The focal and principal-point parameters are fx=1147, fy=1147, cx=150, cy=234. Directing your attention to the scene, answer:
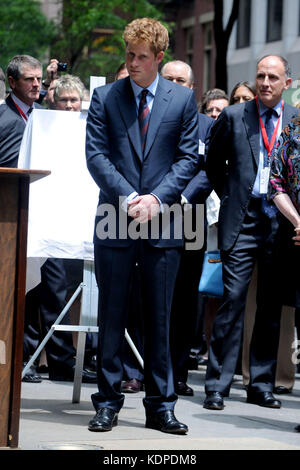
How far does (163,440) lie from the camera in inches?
244

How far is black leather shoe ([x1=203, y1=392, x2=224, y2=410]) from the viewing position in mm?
7828

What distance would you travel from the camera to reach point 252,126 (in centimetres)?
821

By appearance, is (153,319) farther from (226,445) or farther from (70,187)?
(70,187)

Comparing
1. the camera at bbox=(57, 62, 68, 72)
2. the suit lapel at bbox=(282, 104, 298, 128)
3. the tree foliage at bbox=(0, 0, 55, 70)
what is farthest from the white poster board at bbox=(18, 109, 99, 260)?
the tree foliage at bbox=(0, 0, 55, 70)

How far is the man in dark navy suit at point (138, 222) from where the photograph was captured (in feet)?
21.8

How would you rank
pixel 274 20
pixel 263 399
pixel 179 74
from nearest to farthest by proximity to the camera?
pixel 263 399, pixel 179 74, pixel 274 20

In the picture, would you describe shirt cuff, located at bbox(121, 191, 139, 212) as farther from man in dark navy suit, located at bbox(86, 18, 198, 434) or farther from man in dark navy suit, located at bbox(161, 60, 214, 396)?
man in dark navy suit, located at bbox(161, 60, 214, 396)

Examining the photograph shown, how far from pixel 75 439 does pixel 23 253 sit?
3.82 ft

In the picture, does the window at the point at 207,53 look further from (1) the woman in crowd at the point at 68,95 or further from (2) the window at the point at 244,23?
(1) the woman in crowd at the point at 68,95

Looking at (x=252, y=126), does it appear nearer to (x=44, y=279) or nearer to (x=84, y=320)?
(x=84, y=320)

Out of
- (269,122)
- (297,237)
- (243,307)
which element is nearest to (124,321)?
(297,237)

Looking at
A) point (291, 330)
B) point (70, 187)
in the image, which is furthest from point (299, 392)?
point (70, 187)

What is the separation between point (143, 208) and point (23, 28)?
84.0 ft

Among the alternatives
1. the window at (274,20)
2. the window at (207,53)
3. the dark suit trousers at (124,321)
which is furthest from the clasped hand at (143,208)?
the window at (207,53)
